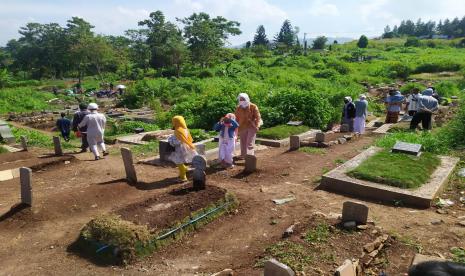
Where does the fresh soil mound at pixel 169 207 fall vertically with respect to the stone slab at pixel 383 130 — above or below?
above

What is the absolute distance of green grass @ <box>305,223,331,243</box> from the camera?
17.6ft

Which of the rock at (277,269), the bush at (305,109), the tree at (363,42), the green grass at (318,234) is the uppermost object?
the tree at (363,42)

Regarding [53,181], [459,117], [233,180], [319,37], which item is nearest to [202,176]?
[233,180]

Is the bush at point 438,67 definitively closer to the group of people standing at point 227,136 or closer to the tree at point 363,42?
the group of people standing at point 227,136

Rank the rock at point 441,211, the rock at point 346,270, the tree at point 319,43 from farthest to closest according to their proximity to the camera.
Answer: the tree at point 319,43 < the rock at point 441,211 < the rock at point 346,270

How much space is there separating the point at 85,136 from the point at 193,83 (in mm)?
18747

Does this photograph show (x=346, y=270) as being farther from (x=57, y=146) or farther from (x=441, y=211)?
(x=57, y=146)

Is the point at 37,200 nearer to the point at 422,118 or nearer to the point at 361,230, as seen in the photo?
the point at 361,230

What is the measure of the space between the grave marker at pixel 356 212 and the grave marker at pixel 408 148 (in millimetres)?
3869

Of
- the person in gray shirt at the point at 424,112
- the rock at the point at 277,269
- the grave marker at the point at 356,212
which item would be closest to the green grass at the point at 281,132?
the person in gray shirt at the point at 424,112

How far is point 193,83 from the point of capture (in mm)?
30312

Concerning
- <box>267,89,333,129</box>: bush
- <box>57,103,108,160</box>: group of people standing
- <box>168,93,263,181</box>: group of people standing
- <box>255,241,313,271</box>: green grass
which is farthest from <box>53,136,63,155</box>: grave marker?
<box>255,241,313,271</box>: green grass

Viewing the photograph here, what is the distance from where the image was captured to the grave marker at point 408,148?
8943 millimetres

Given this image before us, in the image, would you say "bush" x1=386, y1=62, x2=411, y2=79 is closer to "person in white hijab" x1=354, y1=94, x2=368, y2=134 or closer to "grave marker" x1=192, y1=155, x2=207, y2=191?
"person in white hijab" x1=354, y1=94, x2=368, y2=134
